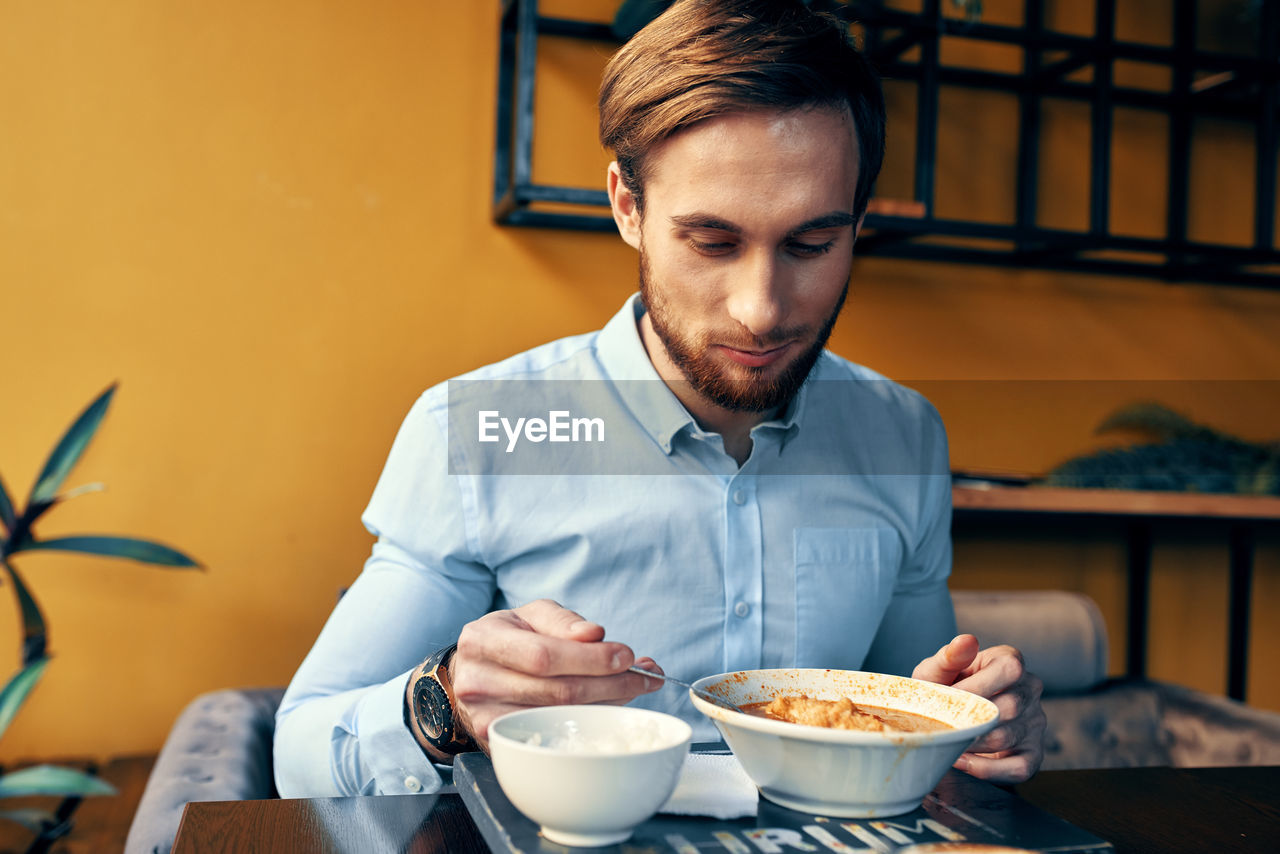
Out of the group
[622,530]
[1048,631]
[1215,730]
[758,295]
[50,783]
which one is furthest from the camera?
[1048,631]

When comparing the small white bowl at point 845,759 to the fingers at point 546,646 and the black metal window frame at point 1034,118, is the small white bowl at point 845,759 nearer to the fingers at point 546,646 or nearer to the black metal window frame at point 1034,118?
the fingers at point 546,646

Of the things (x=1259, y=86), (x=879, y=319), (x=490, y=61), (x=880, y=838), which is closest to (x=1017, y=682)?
(x=880, y=838)

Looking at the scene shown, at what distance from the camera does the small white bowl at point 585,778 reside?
575 millimetres

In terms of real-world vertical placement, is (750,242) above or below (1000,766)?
above

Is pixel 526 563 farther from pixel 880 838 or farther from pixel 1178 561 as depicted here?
pixel 1178 561

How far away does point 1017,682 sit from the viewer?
0.93 m

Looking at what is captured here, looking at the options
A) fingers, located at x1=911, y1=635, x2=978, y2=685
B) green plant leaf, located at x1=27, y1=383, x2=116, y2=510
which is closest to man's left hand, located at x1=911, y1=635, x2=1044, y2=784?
fingers, located at x1=911, y1=635, x2=978, y2=685

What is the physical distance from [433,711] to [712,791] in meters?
0.32

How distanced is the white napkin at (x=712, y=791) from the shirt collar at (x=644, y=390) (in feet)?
1.86

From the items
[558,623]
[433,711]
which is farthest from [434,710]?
[558,623]

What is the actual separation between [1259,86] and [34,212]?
299cm
